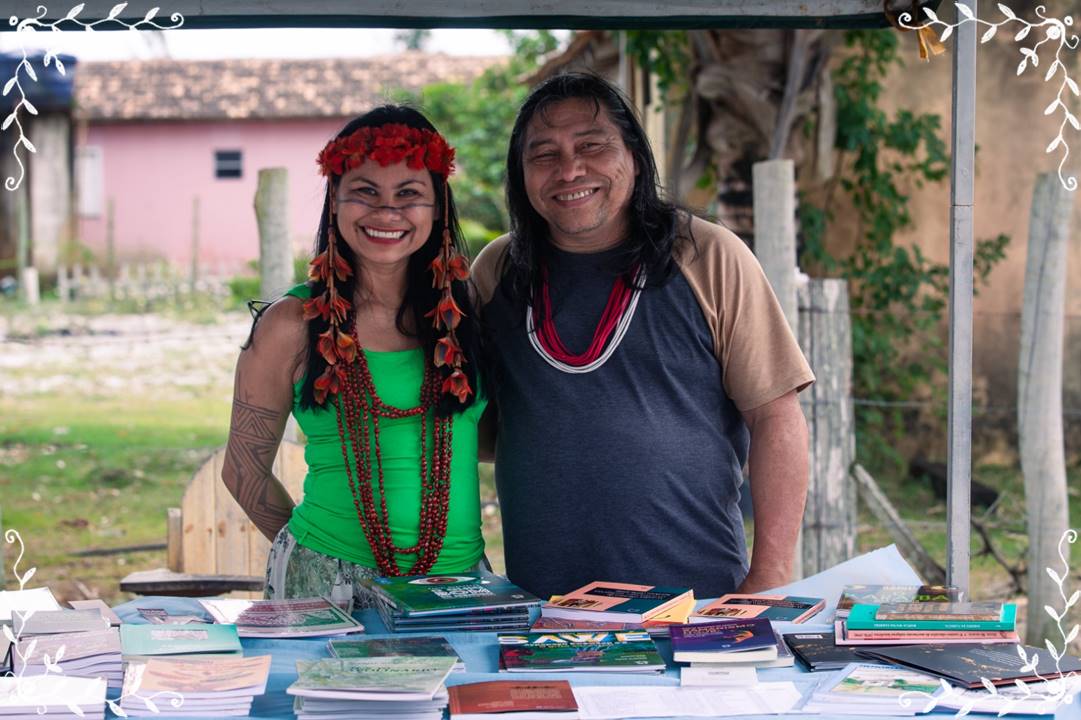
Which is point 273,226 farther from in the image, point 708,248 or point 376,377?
point 708,248

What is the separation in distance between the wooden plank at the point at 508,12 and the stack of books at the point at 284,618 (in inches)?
54.9

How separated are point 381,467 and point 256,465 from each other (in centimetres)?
42

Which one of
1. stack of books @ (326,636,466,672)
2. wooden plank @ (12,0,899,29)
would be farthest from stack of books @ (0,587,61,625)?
wooden plank @ (12,0,899,29)

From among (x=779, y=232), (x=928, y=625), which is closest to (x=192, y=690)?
(x=928, y=625)

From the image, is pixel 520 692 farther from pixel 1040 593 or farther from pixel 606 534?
pixel 1040 593

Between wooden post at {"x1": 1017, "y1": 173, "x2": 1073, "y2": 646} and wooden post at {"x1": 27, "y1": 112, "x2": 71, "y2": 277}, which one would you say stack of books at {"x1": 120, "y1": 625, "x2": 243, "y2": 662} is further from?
wooden post at {"x1": 27, "y1": 112, "x2": 71, "y2": 277}

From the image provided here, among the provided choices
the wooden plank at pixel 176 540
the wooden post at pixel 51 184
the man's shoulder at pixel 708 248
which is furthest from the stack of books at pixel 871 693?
the wooden post at pixel 51 184

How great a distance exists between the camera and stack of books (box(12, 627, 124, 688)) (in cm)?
223

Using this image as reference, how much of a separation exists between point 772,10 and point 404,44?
34905 millimetres

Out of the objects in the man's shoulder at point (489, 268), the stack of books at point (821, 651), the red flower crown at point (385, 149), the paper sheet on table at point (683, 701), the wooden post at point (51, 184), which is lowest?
the paper sheet on table at point (683, 701)

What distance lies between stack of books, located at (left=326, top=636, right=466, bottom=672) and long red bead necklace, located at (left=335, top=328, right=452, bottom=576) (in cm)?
50

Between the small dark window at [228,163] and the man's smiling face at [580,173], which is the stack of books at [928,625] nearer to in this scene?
the man's smiling face at [580,173]

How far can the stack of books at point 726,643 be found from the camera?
7.66ft

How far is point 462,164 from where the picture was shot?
19484mm
